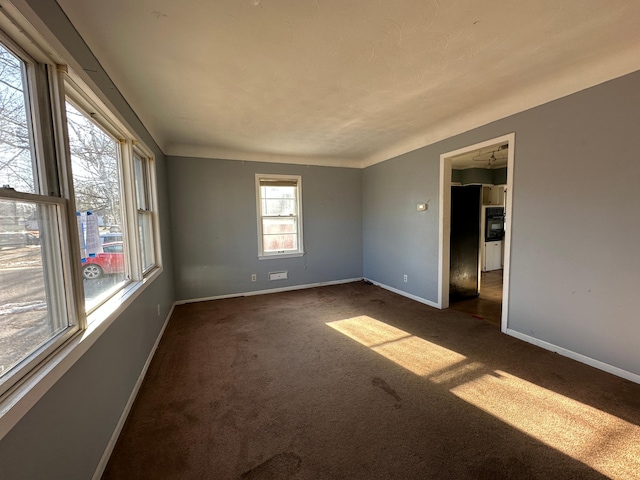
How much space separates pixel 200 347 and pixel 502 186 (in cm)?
664

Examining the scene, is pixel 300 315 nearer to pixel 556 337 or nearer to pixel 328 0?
pixel 556 337

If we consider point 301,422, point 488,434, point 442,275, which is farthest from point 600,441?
point 442,275

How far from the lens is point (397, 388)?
208 cm

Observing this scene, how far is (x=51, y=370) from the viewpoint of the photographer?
3.43ft

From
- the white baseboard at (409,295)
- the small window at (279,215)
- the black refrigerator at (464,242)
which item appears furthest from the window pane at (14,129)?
the black refrigerator at (464,242)

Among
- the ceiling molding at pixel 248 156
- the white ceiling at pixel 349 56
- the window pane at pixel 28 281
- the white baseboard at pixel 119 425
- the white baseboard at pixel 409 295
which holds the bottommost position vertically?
the white baseboard at pixel 119 425

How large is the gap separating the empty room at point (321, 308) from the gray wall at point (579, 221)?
0.05 feet

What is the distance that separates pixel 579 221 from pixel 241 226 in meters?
4.26

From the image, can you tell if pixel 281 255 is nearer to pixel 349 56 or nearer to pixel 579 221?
pixel 349 56

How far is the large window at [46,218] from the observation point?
984 mm

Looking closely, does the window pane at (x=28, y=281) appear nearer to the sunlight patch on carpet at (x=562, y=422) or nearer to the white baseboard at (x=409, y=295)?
the sunlight patch on carpet at (x=562, y=422)

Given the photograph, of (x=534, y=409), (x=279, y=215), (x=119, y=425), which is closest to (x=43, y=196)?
(x=119, y=425)

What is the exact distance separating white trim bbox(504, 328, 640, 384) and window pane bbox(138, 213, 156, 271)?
408cm

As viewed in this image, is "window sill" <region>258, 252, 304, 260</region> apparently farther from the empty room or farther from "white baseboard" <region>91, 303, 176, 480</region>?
"white baseboard" <region>91, 303, 176, 480</region>
